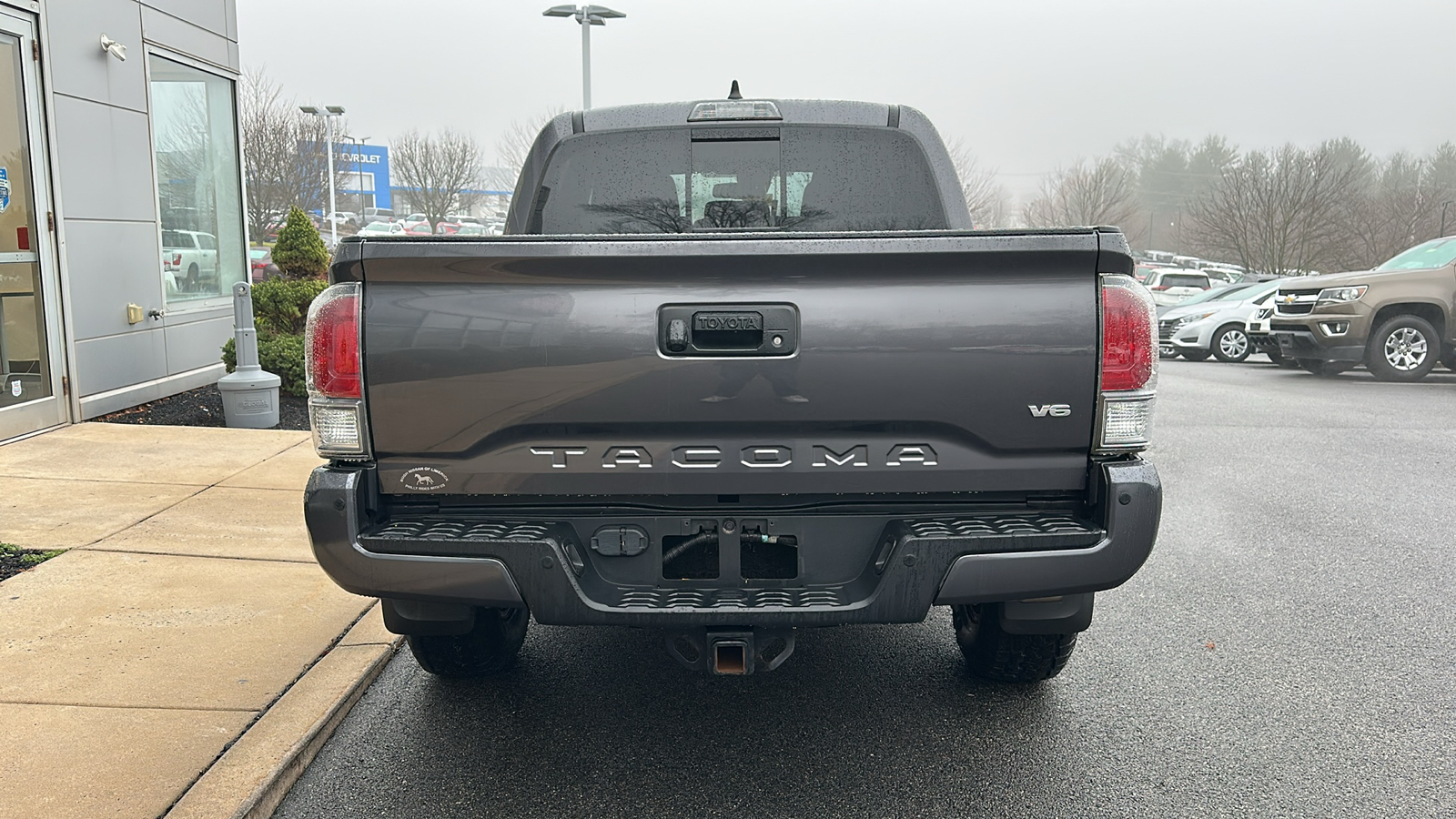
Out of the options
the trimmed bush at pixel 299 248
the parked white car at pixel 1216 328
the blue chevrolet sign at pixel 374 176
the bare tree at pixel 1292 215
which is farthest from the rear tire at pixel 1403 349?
the blue chevrolet sign at pixel 374 176

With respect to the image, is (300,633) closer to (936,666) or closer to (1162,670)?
(936,666)

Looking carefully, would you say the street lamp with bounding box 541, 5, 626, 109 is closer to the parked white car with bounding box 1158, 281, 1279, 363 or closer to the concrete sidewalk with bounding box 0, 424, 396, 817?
the parked white car with bounding box 1158, 281, 1279, 363

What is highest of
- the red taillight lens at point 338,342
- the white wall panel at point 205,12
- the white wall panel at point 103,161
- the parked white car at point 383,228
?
the white wall panel at point 205,12

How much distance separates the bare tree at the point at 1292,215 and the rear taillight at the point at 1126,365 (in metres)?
39.0

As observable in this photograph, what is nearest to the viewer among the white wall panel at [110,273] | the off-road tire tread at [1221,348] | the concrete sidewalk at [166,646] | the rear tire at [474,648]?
the concrete sidewalk at [166,646]

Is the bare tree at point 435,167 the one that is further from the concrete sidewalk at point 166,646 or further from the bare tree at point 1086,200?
the concrete sidewalk at point 166,646

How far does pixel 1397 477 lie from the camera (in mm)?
7945

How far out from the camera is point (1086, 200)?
61.6m

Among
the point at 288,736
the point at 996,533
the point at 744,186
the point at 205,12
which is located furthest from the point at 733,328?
the point at 205,12

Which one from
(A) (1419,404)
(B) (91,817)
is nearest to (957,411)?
(B) (91,817)

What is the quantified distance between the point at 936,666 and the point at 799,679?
55 cm

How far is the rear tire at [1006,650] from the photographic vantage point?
11.9 feet

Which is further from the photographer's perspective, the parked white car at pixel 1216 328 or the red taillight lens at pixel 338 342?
the parked white car at pixel 1216 328

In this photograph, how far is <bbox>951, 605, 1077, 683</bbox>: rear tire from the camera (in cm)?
Result: 363
